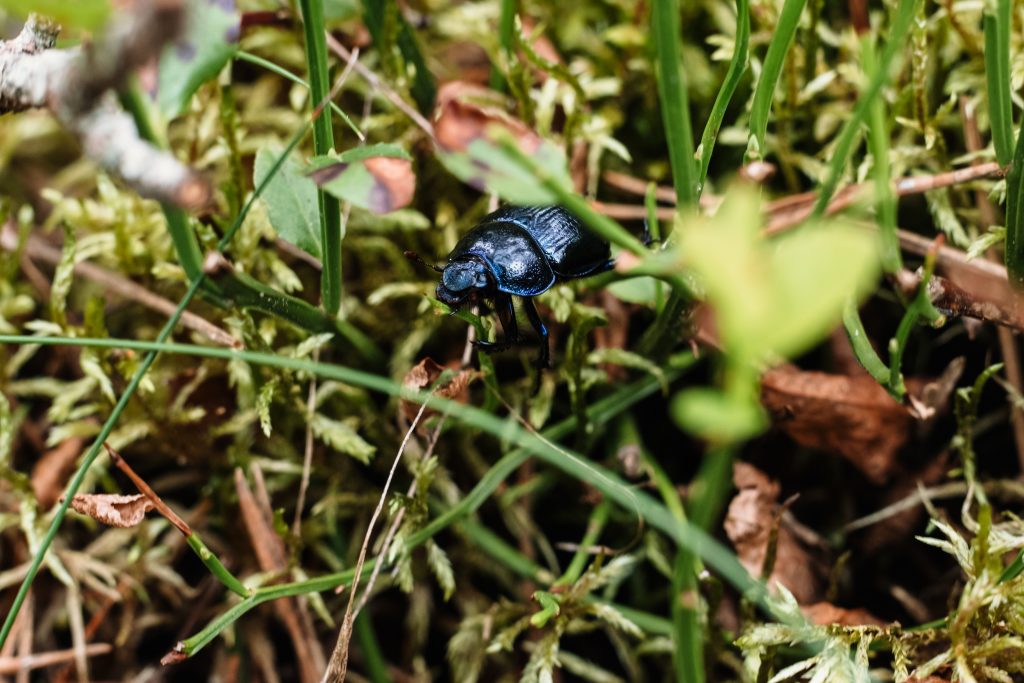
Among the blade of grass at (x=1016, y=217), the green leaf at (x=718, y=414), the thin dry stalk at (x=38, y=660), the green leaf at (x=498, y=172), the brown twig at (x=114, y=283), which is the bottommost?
the thin dry stalk at (x=38, y=660)

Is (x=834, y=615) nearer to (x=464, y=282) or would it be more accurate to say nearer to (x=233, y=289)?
(x=464, y=282)

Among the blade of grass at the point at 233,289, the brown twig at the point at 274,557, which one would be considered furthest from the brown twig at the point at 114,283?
the brown twig at the point at 274,557

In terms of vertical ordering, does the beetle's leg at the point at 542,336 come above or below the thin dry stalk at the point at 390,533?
above

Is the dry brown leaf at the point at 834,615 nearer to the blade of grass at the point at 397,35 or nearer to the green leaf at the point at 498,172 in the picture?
the green leaf at the point at 498,172

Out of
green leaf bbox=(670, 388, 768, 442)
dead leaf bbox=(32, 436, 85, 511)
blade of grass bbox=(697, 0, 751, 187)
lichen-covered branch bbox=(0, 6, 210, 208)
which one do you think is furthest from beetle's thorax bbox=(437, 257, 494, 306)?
green leaf bbox=(670, 388, 768, 442)

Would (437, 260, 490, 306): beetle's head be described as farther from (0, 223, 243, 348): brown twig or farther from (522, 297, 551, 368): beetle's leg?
(0, 223, 243, 348): brown twig

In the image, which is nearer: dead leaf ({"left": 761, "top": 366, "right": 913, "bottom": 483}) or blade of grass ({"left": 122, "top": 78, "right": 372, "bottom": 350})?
blade of grass ({"left": 122, "top": 78, "right": 372, "bottom": 350})

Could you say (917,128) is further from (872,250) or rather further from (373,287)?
(872,250)
